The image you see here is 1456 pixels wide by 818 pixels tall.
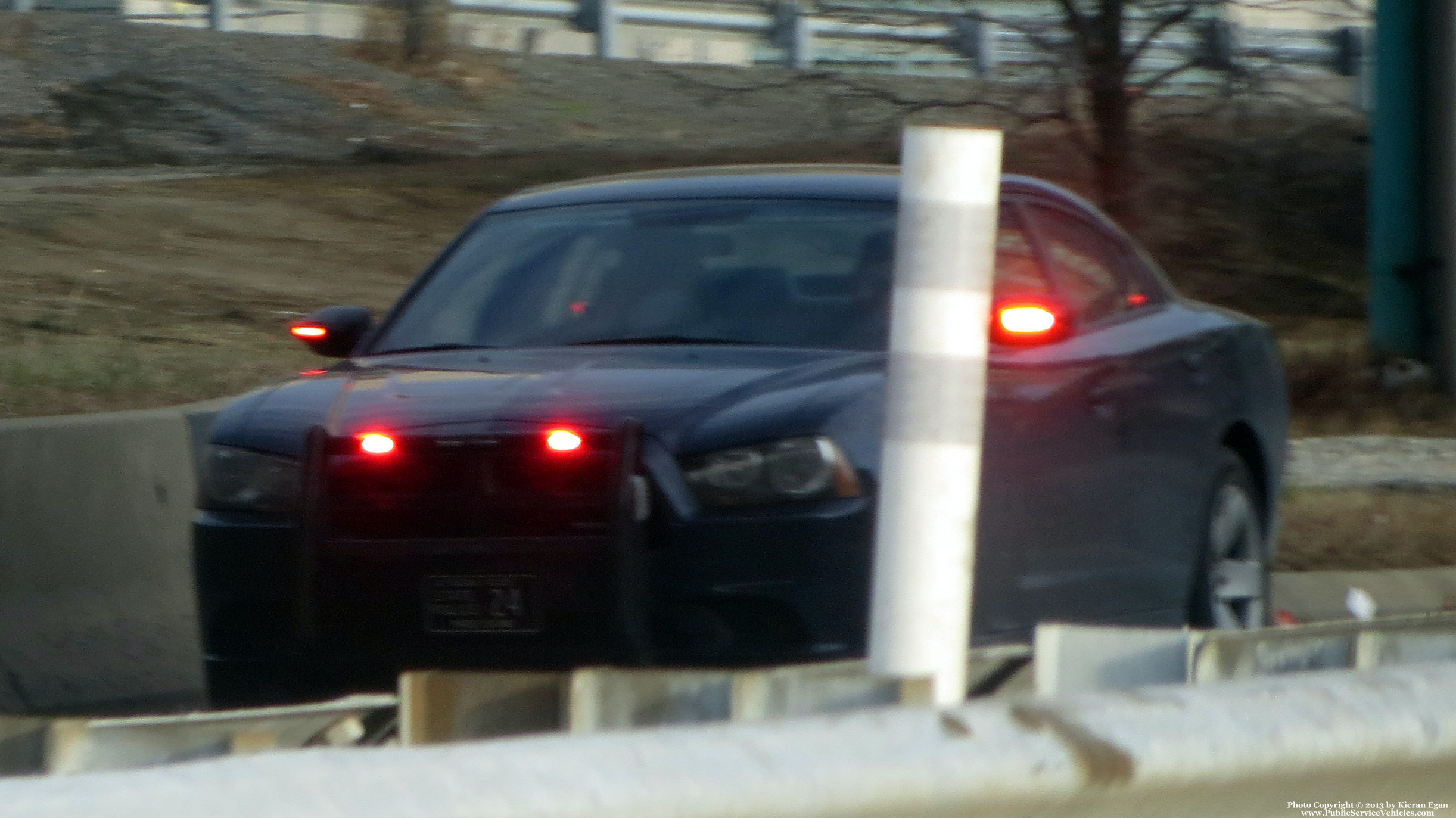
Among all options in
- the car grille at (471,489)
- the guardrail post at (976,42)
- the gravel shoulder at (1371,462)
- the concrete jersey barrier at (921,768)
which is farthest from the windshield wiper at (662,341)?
the guardrail post at (976,42)

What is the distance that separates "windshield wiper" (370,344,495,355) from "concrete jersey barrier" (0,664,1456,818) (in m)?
3.20

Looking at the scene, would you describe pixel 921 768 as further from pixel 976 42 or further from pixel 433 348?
pixel 976 42

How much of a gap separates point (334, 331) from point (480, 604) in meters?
1.70

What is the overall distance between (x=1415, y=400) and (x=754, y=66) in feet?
41.2

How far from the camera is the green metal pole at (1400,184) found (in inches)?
529

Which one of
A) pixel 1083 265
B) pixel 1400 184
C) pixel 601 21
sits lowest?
pixel 1083 265

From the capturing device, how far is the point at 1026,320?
5125 millimetres

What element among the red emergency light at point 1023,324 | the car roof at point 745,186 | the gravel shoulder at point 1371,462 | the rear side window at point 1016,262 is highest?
the car roof at point 745,186

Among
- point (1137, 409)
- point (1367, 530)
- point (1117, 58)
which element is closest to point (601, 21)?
point (1117, 58)

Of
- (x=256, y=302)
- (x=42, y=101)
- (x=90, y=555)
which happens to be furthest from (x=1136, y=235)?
(x=42, y=101)

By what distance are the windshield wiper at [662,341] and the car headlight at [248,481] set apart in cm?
94

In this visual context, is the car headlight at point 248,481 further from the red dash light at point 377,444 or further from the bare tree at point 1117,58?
the bare tree at point 1117,58

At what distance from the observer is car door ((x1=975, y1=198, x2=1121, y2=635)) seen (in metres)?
4.74

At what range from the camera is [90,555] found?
605cm
